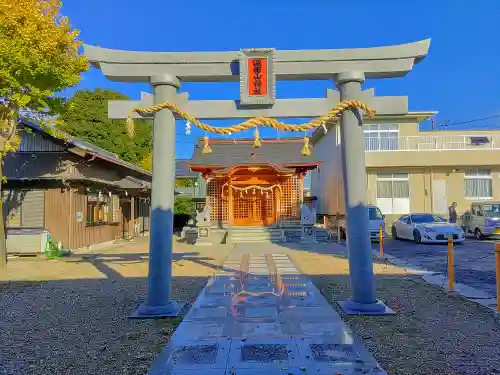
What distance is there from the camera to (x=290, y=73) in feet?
20.1

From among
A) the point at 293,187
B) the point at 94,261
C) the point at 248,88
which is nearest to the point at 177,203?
the point at 293,187

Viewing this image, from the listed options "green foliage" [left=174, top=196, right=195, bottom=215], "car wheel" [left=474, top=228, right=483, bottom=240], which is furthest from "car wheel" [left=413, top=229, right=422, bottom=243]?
"green foliage" [left=174, top=196, right=195, bottom=215]

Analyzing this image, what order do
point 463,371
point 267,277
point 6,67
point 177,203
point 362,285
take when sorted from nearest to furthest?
1. point 463,371
2. point 362,285
3. point 267,277
4. point 6,67
5. point 177,203

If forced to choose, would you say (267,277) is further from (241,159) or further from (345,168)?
(241,159)

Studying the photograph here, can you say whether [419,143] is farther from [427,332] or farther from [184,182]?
[184,182]

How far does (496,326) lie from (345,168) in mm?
2931

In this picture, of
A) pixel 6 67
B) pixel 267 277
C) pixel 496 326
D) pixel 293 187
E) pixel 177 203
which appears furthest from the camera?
pixel 177 203

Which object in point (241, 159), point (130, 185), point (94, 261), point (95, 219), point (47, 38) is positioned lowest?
point (94, 261)

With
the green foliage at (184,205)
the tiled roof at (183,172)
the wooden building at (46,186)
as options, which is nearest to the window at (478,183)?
the green foliage at (184,205)

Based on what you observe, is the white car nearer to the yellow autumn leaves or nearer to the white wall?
the white wall

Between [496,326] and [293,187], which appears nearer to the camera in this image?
[496,326]

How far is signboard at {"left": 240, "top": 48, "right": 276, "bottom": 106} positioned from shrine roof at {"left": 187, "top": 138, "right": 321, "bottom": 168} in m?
14.7

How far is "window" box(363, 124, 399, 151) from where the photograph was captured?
2467 centimetres

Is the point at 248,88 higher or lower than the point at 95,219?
higher
